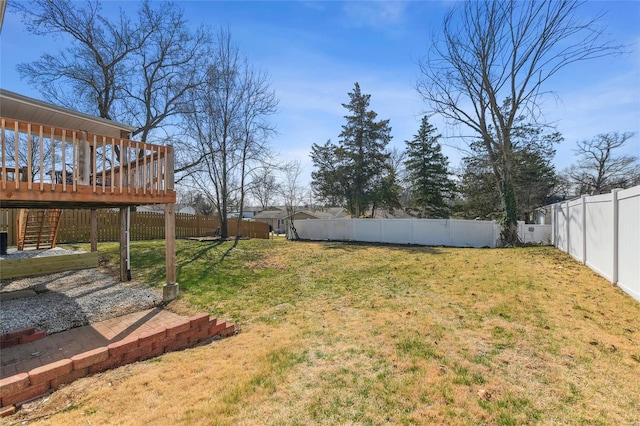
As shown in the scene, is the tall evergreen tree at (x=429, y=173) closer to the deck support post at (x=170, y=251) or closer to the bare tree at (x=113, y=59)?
the bare tree at (x=113, y=59)

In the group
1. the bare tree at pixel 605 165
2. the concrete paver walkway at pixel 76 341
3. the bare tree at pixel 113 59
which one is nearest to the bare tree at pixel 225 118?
the bare tree at pixel 113 59

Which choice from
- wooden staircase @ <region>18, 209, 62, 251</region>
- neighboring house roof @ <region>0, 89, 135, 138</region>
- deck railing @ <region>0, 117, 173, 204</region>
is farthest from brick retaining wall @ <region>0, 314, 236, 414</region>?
wooden staircase @ <region>18, 209, 62, 251</region>

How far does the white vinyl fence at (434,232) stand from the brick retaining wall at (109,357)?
10982 millimetres

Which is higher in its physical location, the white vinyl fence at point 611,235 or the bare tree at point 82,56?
the bare tree at point 82,56

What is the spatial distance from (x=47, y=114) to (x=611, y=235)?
11.0m

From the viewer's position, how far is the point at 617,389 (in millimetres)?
2580

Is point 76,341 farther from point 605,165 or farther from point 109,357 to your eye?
point 605,165

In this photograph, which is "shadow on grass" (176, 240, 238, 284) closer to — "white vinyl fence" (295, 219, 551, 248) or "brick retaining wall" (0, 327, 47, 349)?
"brick retaining wall" (0, 327, 47, 349)

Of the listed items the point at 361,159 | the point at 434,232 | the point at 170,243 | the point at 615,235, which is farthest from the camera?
the point at 361,159

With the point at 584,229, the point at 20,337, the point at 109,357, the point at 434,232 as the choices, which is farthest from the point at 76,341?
the point at 434,232

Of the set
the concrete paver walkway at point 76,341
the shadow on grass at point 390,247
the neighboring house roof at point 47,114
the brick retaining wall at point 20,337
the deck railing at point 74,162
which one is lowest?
the concrete paver walkway at point 76,341

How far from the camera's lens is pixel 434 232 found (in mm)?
13750

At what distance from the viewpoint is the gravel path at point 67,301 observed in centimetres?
471

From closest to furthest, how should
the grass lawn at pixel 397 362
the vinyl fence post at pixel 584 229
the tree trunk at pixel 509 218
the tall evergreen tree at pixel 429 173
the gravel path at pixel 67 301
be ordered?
the grass lawn at pixel 397 362 < the gravel path at pixel 67 301 < the vinyl fence post at pixel 584 229 < the tree trunk at pixel 509 218 < the tall evergreen tree at pixel 429 173
